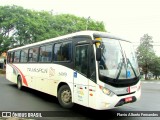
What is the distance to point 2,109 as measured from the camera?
8.56 metres

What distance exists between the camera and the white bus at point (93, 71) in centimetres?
723

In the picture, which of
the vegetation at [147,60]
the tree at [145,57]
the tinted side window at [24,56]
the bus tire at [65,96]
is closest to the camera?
the bus tire at [65,96]

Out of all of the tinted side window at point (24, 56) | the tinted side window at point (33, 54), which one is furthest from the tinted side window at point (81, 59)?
the tinted side window at point (24, 56)

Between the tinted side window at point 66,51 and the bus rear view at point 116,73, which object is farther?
the tinted side window at point 66,51

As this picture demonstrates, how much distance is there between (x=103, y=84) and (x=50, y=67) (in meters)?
3.73

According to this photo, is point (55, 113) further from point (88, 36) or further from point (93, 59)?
point (88, 36)

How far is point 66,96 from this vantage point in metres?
8.92

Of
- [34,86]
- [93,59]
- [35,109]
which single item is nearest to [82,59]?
[93,59]

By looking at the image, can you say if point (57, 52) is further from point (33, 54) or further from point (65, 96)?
point (33, 54)

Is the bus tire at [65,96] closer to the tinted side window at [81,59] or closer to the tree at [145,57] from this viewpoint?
the tinted side window at [81,59]

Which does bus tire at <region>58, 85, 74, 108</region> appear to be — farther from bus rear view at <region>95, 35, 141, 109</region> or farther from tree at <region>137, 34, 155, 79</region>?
tree at <region>137, 34, 155, 79</region>

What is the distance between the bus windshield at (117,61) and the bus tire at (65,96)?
211cm

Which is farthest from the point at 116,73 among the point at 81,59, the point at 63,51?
the point at 63,51

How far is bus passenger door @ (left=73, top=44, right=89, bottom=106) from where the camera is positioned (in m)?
7.77
